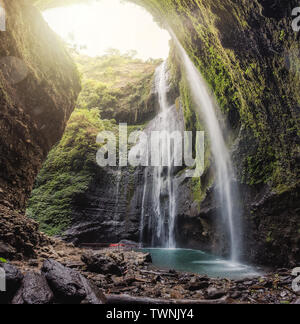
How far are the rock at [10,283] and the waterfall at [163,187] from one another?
11021mm

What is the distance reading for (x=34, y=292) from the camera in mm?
2375

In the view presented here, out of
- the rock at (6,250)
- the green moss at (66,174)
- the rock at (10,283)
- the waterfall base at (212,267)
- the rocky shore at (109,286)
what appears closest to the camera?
the rock at (10,283)

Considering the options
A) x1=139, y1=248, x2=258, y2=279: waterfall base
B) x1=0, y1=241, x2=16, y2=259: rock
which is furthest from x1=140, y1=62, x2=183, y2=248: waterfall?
x1=0, y1=241, x2=16, y2=259: rock

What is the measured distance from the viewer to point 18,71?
5715mm

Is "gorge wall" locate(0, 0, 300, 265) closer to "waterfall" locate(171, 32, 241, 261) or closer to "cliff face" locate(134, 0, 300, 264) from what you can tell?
"cliff face" locate(134, 0, 300, 264)

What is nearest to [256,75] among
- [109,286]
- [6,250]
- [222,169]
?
A: [222,169]

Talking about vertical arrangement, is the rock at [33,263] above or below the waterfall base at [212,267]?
above

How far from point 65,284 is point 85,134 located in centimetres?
1520

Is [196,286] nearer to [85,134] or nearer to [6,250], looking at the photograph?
[6,250]

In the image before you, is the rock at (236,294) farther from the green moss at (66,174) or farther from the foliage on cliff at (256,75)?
the green moss at (66,174)

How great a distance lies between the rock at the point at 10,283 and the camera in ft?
7.37

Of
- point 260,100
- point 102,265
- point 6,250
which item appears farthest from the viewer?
point 260,100

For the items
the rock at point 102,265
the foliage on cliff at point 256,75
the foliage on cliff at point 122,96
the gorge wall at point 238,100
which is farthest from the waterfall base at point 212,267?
the foliage on cliff at point 122,96
